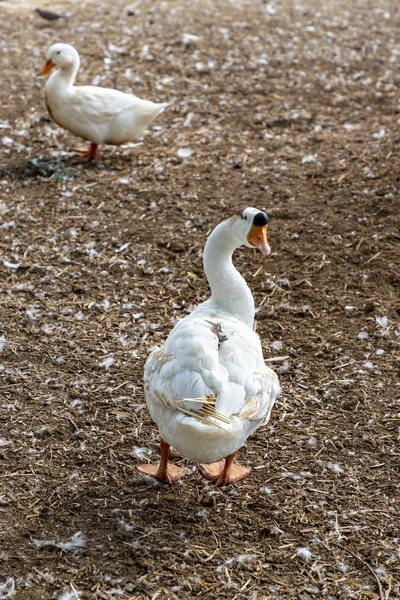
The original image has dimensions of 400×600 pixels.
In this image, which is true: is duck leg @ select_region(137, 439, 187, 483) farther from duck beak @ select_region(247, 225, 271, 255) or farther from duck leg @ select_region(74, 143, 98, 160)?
Answer: duck leg @ select_region(74, 143, 98, 160)

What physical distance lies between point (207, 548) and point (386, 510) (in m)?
0.96

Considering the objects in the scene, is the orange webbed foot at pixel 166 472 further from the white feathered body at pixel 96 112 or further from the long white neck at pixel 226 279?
the white feathered body at pixel 96 112

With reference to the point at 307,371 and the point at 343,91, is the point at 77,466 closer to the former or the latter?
the point at 307,371

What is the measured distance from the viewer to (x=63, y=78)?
7.02 m

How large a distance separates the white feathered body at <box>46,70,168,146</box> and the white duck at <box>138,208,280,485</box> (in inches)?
125

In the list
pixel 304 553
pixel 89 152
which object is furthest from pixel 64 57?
pixel 304 553

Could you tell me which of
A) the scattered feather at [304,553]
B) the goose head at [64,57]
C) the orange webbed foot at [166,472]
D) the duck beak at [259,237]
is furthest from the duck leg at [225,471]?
the goose head at [64,57]

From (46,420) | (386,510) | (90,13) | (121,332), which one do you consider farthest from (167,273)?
(90,13)

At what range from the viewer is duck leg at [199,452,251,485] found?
3824 millimetres

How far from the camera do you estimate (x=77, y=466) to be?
3.90 metres

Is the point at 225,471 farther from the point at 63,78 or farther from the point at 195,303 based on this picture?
the point at 63,78

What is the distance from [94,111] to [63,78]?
493 millimetres

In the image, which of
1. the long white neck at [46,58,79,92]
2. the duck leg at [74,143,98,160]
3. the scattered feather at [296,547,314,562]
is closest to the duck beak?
the scattered feather at [296,547,314,562]

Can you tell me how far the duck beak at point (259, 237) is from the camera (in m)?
4.01
